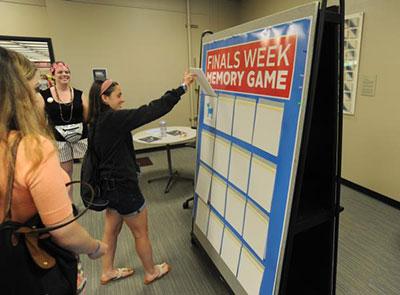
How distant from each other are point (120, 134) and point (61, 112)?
1.07 metres

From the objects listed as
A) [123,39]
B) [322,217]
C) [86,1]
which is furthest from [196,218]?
[86,1]

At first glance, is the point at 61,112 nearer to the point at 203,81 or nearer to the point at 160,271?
the point at 203,81

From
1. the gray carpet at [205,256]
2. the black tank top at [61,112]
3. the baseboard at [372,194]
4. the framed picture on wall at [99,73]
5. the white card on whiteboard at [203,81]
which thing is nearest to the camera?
the white card on whiteboard at [203,81]

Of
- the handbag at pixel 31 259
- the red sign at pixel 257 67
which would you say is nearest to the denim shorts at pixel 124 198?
the handbag at pixel 31 259

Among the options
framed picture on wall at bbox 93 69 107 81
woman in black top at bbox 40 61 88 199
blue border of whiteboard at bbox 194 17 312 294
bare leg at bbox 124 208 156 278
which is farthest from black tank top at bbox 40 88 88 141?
framed picture on wall at bbox 93 69 107 81

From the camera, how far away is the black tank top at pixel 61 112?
2.16 meters

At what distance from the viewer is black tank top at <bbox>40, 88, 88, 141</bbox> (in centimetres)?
216

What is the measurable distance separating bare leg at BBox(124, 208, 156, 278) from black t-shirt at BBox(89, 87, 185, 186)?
0.26m

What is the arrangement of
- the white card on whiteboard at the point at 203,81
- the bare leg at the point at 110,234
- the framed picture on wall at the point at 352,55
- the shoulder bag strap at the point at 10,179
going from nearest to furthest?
the shoulder bag strap at the point at 10,179 → the white card on whiteboard at the point at 203,81 → the bare leg at the point at 110,234 → the framed picture on wall at the point at 352,55

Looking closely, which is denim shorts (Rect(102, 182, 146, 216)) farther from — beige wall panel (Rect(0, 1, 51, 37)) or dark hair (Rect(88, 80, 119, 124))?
beige wall panel (Rect(0, 1, 51, 37))

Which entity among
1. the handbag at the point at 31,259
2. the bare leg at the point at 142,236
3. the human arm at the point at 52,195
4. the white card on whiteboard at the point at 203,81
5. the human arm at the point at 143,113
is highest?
the white card on whiteboard at the point at 203,81

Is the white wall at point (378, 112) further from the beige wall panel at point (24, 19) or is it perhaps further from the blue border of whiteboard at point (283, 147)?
the beige wall panel at point (24, 19)

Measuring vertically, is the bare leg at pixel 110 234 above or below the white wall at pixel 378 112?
below

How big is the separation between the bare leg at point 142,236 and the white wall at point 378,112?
2.52 m
